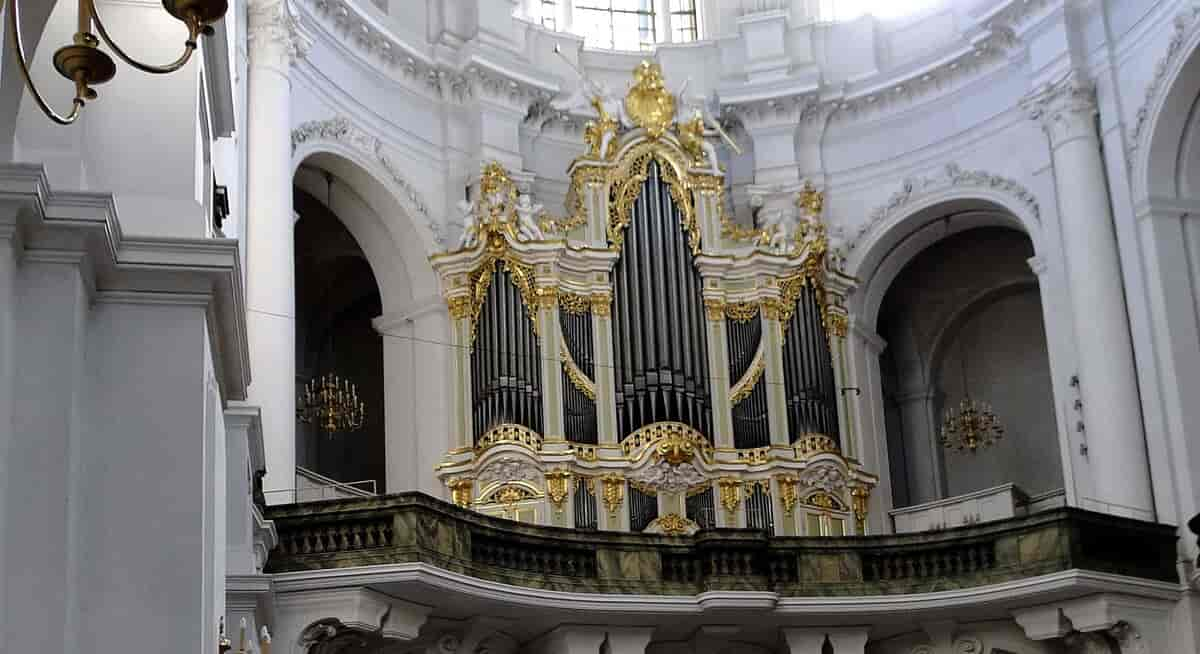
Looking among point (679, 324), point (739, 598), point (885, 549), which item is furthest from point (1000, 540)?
point (679, 324)

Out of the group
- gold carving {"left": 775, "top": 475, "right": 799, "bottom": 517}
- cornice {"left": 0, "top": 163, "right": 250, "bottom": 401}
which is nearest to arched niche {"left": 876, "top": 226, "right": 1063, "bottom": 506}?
gold carving {"left": 775, "top": 475, "right": 799, "bottom": 517}

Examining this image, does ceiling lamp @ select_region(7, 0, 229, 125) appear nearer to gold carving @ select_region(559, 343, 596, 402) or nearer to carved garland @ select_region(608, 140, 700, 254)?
gold carving @ select_region(559, 343, 596, 402)

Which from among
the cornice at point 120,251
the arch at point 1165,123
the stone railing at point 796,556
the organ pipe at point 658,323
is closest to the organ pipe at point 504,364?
the organ pipe at point 658,323

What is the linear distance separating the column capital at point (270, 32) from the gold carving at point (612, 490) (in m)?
6.18

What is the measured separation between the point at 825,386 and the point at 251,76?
819 cm

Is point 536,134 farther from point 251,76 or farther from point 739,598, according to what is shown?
point 739,598

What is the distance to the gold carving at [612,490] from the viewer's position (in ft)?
70.8

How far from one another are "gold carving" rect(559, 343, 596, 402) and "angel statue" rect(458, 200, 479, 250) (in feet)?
5.78

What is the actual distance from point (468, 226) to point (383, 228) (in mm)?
1339

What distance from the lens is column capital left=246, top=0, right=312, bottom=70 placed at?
2031 centimetres

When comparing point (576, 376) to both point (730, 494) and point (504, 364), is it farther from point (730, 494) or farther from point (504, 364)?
point (730, 494)

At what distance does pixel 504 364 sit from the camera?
21.8 meters

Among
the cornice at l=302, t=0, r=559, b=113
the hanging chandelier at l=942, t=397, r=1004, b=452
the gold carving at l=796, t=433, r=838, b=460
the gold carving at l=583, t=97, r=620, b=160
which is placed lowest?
the gold carving at l=796, t=433, r=838, b=460

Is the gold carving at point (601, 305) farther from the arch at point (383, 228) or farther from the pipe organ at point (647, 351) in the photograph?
the arch at point (383, 228)
